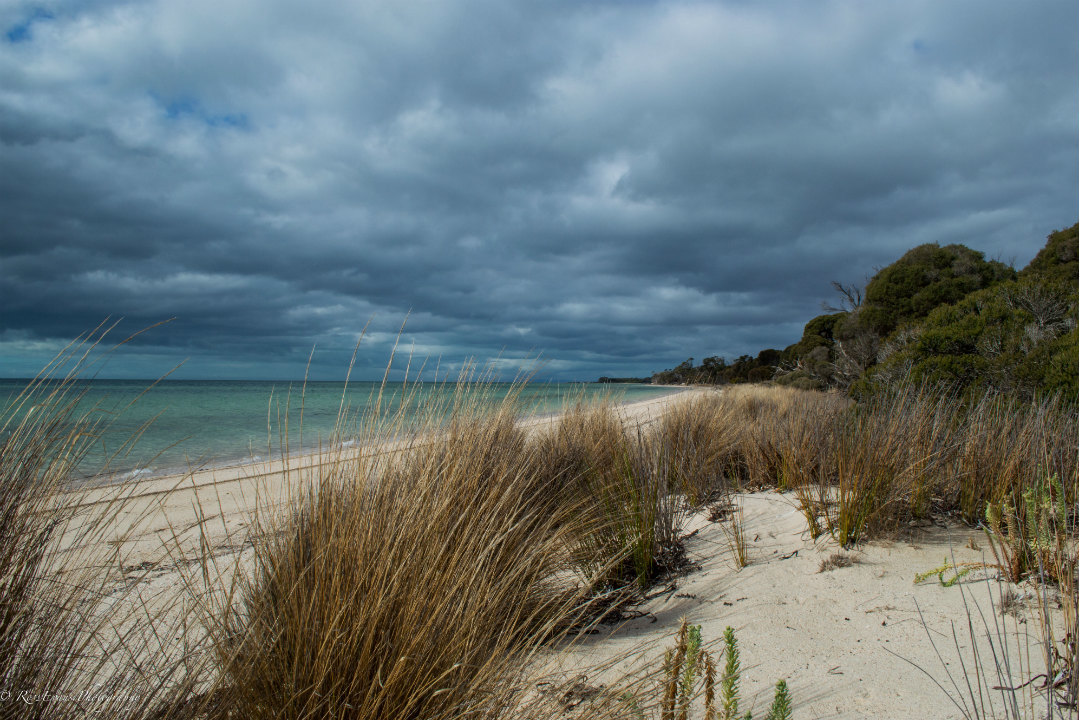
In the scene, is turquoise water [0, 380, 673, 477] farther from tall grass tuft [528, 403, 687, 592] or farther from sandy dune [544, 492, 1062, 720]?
sandy dune [544, 492, 1062, 720]

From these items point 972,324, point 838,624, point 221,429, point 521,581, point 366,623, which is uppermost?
point 972,324

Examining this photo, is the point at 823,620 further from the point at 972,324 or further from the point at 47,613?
the point at 972,324

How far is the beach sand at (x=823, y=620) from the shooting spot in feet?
6.88

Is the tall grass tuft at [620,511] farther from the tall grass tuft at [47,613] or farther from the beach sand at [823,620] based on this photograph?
the tall grass tuft at [47,613]

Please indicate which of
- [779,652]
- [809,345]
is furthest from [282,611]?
[809,345]

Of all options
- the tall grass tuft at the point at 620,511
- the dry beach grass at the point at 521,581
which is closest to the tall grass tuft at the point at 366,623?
the dry beach grass at the point at 521,581

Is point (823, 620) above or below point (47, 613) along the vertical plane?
below

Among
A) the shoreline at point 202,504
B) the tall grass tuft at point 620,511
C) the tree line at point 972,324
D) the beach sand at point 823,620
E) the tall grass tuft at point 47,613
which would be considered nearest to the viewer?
the tall grass tuft at point 47,613

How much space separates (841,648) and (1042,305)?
7.37 metres

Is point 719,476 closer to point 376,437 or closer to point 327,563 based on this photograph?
point 376,437

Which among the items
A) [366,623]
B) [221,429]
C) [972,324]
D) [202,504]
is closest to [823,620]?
[366,623]

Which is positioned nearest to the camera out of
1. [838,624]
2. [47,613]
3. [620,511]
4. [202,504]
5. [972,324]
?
[47,613]

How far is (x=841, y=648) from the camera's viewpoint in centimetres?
247

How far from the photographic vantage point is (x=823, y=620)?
107 inches
